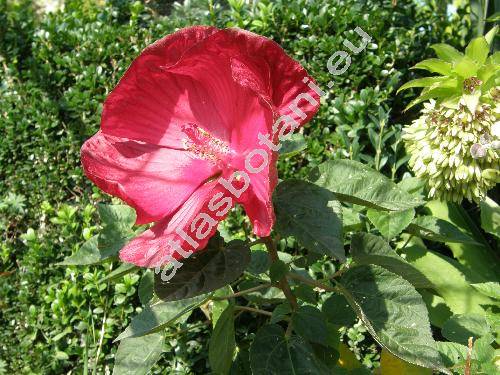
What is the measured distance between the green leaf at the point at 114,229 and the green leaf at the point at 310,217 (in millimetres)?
373

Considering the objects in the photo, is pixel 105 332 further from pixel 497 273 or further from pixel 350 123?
pixel 497 273

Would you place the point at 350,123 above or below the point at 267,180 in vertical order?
below

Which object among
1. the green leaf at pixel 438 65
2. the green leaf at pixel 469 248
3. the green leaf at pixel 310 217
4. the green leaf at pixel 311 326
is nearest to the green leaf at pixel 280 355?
the green leaf at pixel 311 326

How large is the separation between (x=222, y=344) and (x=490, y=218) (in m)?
0.99

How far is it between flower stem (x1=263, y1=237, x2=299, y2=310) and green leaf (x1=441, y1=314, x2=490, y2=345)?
0.43 metres

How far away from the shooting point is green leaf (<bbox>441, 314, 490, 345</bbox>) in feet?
4.68

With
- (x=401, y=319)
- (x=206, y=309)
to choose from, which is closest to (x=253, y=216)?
(x=401, y=319)

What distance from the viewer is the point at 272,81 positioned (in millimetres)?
926

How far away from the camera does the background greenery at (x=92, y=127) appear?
75.8 inches

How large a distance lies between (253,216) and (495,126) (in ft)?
2.38

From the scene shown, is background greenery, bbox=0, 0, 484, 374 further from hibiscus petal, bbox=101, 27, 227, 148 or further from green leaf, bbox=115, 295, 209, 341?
hibiscus petal, bbox=101, 27, 227, 148

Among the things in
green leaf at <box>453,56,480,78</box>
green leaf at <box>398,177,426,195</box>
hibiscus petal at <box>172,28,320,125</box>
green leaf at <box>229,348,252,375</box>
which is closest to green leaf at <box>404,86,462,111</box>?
green leaf at <box>453,56,480,78</box>

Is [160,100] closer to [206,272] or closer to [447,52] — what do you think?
[206,272]

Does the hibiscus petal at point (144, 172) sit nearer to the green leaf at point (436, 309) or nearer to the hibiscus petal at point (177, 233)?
the hibiscus petal at point (177, 233)
